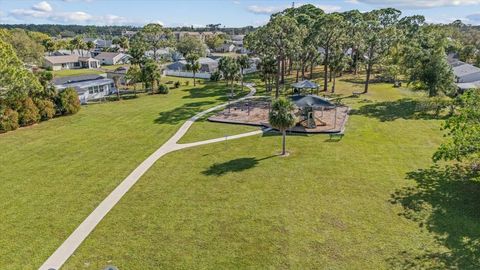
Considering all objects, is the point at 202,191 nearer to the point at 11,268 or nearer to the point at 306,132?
the point at 11,268

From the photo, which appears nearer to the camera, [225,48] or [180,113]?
[180,113]

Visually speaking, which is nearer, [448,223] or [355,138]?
[448,223]

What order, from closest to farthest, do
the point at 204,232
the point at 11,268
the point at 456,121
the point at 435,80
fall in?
the point at 11,268
the point at 204,232
the point at 456,121
the point at 435,80

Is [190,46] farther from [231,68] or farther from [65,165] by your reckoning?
[65,165]

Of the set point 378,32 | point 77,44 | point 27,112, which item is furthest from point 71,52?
point 378,32

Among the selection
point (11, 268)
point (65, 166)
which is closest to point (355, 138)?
point (65, 166)

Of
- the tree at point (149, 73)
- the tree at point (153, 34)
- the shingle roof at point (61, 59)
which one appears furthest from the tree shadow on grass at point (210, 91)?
the shingle roof at point (61, 59)

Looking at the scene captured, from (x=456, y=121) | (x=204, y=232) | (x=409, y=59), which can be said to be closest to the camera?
(x=204, y=232)
